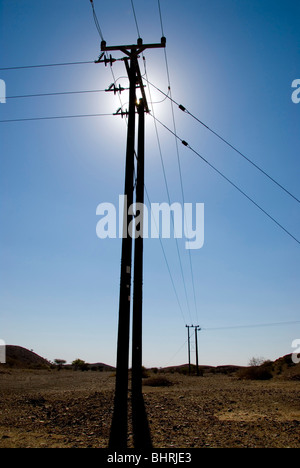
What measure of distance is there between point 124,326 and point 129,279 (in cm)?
117

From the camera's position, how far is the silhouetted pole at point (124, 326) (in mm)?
6566

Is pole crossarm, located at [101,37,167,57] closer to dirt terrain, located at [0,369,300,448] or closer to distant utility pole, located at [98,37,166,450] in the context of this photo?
distant utility pole, located at [98,37,166,450]

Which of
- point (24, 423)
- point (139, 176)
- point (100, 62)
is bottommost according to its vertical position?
point (24, 423)

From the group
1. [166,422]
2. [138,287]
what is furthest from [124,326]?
[138,287]

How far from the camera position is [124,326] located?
7684mm

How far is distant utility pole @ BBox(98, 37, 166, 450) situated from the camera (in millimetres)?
6910

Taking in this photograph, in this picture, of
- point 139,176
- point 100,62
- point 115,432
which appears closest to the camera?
point 115,432

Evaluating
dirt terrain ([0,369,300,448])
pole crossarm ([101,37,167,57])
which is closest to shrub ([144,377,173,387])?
dirt terrain ([0,369,300,448])

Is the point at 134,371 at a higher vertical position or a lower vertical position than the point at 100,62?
lower

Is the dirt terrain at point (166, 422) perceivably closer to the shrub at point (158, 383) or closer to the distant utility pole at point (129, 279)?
→ the distant utility pole at point (129, 279)
